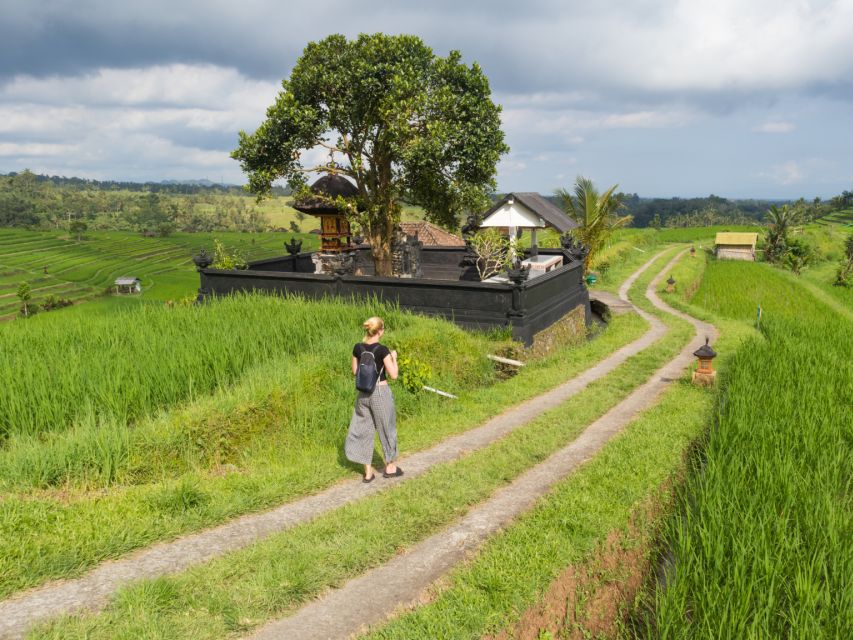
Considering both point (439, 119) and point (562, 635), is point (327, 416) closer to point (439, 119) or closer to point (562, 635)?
point (562, 635)

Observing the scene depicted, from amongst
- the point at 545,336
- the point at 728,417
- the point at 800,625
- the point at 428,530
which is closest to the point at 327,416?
the point at 428,530

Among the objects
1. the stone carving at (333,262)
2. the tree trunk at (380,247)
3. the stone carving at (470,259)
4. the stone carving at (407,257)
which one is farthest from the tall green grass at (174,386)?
the stone carving at (407,257)

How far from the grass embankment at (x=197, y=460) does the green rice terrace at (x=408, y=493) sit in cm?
3

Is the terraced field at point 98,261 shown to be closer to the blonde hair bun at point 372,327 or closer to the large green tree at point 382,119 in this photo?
the large green tree at point 382,119

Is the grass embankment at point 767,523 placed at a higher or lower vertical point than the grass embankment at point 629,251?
lower

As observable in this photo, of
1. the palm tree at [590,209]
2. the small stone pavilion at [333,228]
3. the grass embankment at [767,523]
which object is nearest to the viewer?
the grass embankment at [767,523]

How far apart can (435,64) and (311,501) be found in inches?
541

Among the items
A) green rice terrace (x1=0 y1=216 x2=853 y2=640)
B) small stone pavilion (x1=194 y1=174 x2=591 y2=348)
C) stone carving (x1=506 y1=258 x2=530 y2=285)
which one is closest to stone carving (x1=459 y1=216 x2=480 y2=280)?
small stone pavilion (x1=194 y1=174 x2=591 y2=348)

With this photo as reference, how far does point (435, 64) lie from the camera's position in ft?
51.1

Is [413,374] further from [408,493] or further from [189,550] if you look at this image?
[189,550]

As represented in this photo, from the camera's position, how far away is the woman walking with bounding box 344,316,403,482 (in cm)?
594

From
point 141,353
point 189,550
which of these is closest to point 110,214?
point 141,353

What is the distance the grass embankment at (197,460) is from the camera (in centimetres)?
478

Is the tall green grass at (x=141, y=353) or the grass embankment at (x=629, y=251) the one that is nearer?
the tall green grass at (x=141, y=353)
